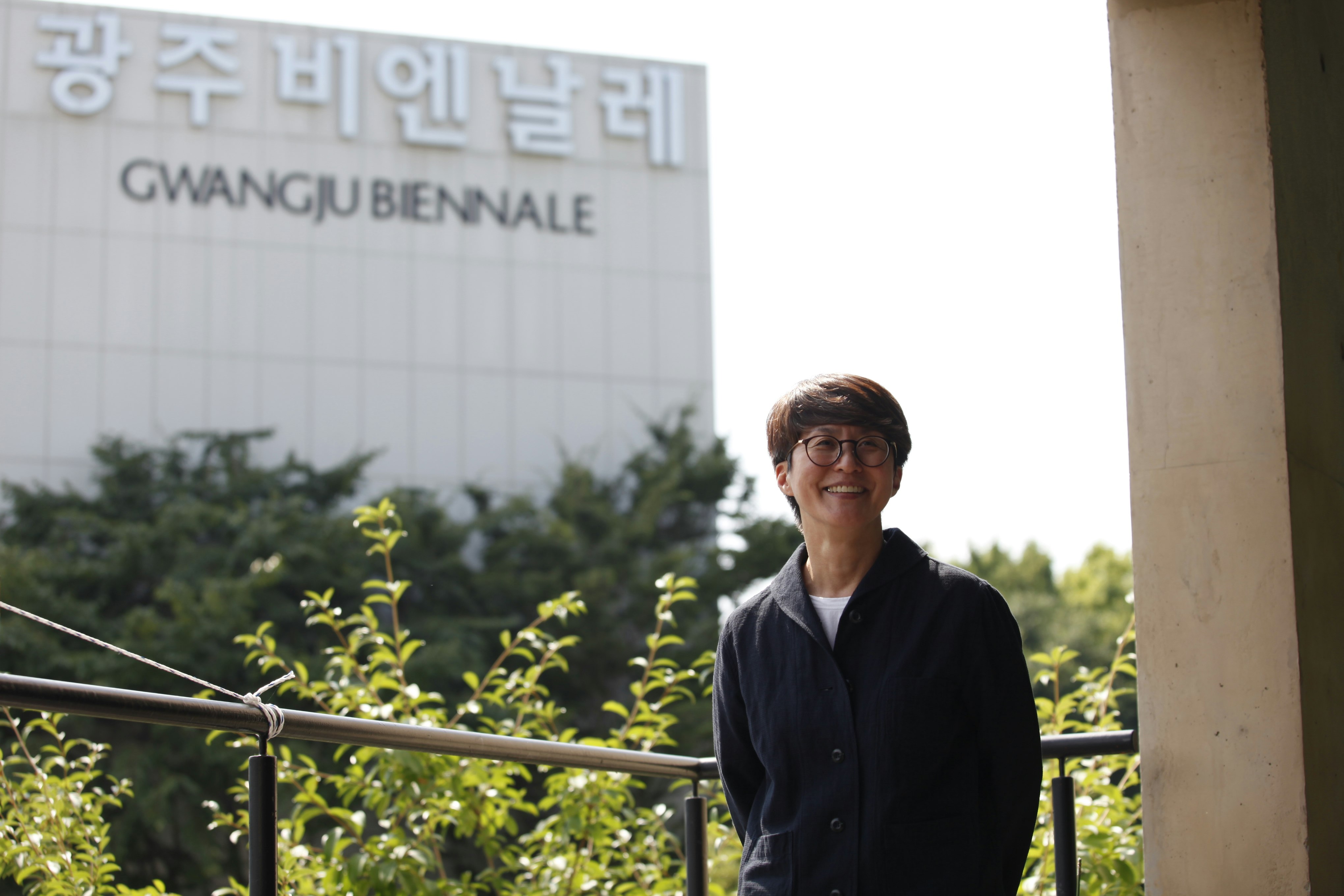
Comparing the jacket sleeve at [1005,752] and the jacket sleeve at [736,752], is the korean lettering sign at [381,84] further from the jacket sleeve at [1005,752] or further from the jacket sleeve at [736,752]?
the jacket sleeve at [1005,752]

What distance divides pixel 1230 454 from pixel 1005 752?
0.80 metres

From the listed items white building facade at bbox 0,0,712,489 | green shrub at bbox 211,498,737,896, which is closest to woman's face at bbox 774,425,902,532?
green shrub at bbox 211,498,737,896

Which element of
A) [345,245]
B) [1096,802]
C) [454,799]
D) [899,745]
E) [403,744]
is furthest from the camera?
[345,245]

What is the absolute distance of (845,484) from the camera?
2.02 meters

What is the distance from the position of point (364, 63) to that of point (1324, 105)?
19.6m

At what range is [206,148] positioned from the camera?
66.2 ft

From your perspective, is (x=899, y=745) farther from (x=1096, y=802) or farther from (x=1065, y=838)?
(x=1096, y=802)

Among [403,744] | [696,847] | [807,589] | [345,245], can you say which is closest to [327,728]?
[403,744]

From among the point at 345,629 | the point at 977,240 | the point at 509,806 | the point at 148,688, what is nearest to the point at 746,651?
the point at 509,806

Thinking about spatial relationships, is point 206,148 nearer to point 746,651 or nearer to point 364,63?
point 364,63

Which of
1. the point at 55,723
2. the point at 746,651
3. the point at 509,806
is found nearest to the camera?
the point at 746,651

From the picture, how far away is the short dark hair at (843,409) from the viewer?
201cm

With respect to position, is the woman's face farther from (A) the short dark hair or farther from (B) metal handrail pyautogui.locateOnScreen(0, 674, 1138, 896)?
(B) metal handrail pyautogui.locateOnScreen(0, 674, 1138, 896)

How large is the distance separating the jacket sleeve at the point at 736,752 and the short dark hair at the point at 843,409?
336mm
